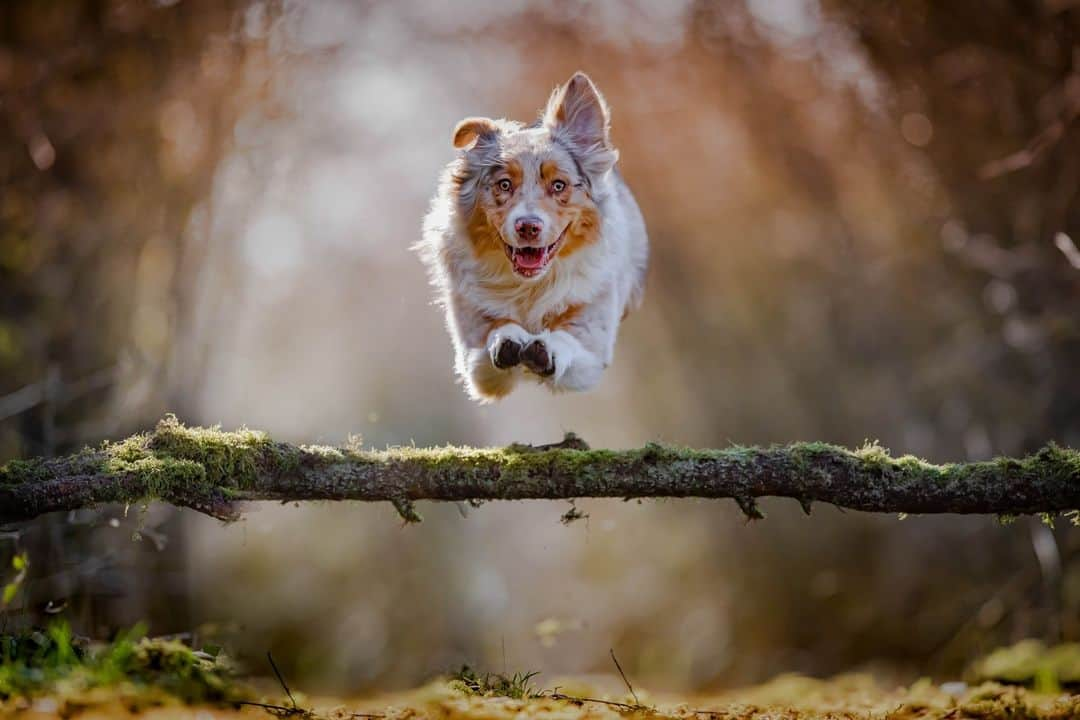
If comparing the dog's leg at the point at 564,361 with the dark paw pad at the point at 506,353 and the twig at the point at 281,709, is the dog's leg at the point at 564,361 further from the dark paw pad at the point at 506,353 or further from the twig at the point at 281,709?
the twig at the point at 281,709

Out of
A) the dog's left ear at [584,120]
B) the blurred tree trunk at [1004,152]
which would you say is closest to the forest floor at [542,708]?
the dog's left ear at [584,120]

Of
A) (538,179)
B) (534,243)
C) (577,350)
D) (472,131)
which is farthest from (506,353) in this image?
(472,131)

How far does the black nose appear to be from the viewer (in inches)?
242

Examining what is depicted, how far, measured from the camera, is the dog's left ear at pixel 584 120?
269 inches

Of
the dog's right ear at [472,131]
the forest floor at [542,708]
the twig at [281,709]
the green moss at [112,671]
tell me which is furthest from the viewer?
the dog's right ear at [472,131]

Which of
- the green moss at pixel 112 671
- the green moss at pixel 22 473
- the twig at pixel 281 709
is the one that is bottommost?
the twig at pixel 281 709

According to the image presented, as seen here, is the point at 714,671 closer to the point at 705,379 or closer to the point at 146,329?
the point at 705,379

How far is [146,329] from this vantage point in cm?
1151

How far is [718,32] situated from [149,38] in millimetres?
7607

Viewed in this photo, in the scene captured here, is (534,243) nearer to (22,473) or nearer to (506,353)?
(506,353)

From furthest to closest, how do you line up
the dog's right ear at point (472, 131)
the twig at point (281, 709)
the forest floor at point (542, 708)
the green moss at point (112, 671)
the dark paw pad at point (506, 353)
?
the dog's right ear at point (472, 131) → the dark paw pad at point (506, 353) → the twig at point (281, 709) → the green moss at point (112, 671) → the forest floor at point (542, 708)

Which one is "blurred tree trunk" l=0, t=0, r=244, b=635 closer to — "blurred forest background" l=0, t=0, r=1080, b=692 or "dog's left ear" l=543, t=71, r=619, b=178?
"blurred forest background" l=0, t=0, r=1080, b=692

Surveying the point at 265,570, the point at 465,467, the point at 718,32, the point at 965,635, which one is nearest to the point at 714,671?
the point at 965,635

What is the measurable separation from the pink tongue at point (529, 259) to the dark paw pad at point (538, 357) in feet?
1.71
